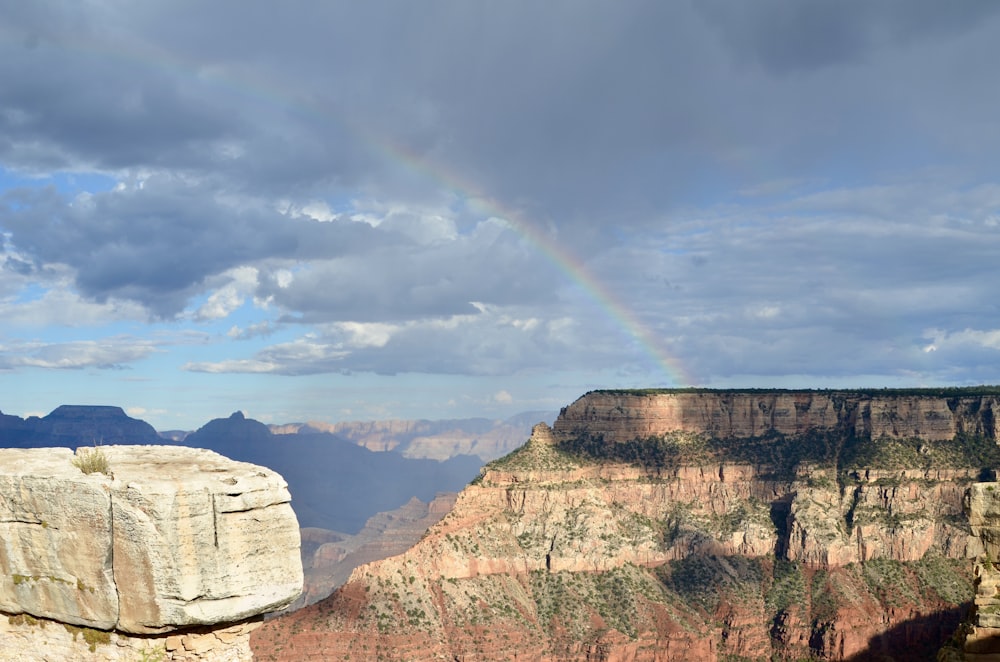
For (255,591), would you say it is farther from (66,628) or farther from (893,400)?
(893,400)

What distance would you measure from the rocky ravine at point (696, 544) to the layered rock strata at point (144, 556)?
8229 cm

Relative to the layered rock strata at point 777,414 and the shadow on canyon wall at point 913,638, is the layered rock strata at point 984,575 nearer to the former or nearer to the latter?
the shadow on canyon wall at point 913,638

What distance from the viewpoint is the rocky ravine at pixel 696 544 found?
110750mm

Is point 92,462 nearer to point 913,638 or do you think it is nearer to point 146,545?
point 146,545

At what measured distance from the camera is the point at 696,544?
456 ft

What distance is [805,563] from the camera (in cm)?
13212

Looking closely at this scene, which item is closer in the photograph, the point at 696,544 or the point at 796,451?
the point at 696,544

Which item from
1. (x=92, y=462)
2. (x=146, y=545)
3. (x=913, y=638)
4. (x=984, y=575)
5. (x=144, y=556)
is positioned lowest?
(x=913, y=638)

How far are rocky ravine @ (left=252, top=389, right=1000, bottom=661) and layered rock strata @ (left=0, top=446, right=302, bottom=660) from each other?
82286 millimetres

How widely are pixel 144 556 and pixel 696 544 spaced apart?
135 m

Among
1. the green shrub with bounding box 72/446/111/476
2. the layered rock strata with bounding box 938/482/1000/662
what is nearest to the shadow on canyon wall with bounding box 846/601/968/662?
the layered rock strata with bounding box 938/482/1000/662

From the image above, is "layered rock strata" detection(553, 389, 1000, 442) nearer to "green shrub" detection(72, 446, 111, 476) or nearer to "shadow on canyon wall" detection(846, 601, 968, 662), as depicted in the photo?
"shadow on canyon wall" detection(846, 601, 968, 662)

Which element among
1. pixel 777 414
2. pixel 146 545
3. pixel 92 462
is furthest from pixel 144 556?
pixel 777 414

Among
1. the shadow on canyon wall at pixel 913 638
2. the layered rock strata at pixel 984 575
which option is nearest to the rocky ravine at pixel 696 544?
the shadow on canyon wall at pixel 913 638
